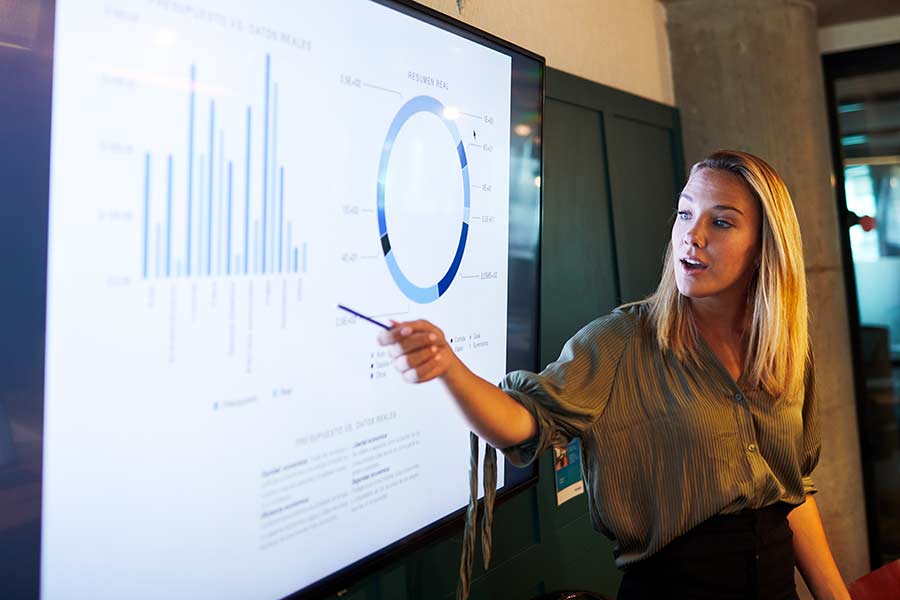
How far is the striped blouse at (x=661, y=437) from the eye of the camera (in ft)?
5.12

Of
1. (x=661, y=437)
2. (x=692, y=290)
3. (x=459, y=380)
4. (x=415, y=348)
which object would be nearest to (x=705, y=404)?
(x=661, y=437)

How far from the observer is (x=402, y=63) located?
1458 millimetres

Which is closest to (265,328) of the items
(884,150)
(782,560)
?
(782,560)

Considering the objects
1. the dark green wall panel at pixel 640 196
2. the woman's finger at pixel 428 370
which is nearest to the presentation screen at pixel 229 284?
the woman's finger at pixel 428 370

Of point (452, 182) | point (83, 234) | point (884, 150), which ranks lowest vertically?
point (83, 234)

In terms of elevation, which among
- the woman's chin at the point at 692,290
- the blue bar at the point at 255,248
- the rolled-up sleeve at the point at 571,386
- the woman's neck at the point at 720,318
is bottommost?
the rolled-up sleeve at the point at 571,386

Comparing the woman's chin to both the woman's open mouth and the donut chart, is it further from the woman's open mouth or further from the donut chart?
the donut chart

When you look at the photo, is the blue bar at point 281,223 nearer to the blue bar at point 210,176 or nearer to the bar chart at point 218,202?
the bar chart at point 218,202

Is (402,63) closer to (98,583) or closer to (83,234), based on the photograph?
(83,234)

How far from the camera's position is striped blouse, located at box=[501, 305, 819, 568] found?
5.12 feet

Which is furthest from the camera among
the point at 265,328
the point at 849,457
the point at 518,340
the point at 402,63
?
the point at 849,457

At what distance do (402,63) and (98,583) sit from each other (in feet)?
A: 3.33

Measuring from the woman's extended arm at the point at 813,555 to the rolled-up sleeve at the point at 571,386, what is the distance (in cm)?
63

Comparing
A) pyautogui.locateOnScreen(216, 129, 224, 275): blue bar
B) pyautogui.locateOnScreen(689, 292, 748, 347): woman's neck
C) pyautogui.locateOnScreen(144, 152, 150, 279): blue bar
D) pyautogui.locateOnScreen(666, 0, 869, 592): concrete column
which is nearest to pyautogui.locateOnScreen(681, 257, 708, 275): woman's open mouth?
pyautogui.locateOnScreen(689, 292, 748, 347): woman's neck
